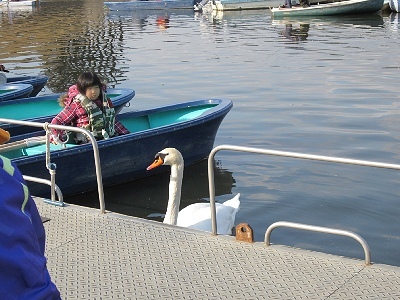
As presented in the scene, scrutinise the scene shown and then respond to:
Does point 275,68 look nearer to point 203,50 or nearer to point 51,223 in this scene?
point 203,50

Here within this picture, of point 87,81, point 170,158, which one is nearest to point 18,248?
point 170,158

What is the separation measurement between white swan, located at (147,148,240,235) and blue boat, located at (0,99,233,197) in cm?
141

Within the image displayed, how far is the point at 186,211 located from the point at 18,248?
559 centimetres

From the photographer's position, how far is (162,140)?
951 cm

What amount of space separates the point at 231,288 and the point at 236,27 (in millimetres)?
29502

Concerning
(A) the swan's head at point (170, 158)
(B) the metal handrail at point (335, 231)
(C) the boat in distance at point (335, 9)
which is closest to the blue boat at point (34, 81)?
(A) the swan's head at point (170, 158)

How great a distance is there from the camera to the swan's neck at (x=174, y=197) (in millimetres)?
6870

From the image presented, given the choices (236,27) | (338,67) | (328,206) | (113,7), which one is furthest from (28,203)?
(113,7)

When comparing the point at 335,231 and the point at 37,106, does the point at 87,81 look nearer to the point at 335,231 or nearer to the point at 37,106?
the point at 37,106

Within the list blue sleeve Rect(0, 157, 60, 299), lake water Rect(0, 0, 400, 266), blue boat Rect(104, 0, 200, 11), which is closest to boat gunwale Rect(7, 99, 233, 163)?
lake water Rect(0, 0, 400, 266)

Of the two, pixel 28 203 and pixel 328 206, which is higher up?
pixel 28 203

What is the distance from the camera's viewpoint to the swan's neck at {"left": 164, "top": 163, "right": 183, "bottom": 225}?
6.87m

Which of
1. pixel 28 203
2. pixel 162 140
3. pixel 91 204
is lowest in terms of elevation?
pixel 91 204

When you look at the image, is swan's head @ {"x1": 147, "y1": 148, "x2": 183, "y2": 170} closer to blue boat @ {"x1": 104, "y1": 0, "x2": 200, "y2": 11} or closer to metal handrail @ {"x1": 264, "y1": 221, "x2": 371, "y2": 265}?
metal handrail @ {"x1": 264, "y1": 221, "x2": 371, "y2": 265}
